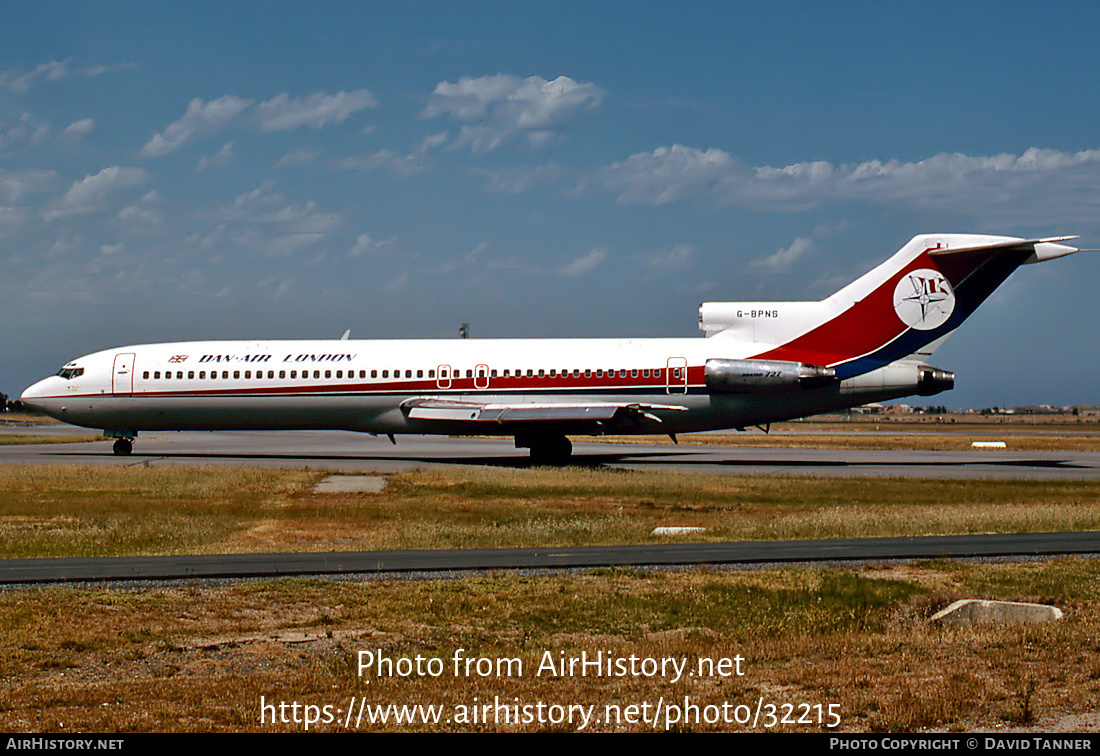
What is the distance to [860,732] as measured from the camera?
24.3 ft

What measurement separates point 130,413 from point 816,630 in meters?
33.2

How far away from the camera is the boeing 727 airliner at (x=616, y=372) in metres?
35.1

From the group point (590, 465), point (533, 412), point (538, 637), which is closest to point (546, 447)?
point (590, 465)

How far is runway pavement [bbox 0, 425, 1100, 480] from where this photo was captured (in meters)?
34.3

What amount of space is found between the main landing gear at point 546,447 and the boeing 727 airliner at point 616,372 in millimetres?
64

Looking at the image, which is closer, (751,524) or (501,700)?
(501,700)

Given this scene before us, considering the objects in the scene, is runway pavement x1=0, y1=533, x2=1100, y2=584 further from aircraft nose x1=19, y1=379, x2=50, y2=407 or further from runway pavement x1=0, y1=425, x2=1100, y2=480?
aircraft nose x1=19, y1=379, x2=50, y2=407

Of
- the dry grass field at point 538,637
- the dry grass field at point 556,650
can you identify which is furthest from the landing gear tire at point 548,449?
the dry grass field at point 556,650

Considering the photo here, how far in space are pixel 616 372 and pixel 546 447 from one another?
388cm

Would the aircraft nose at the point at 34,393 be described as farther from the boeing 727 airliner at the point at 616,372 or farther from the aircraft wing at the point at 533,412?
the aircraft wing at the point at 533,412

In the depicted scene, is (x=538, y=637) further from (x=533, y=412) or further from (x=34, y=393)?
(x=34, y=393)

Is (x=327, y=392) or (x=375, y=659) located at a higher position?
(x=327, y=392)
